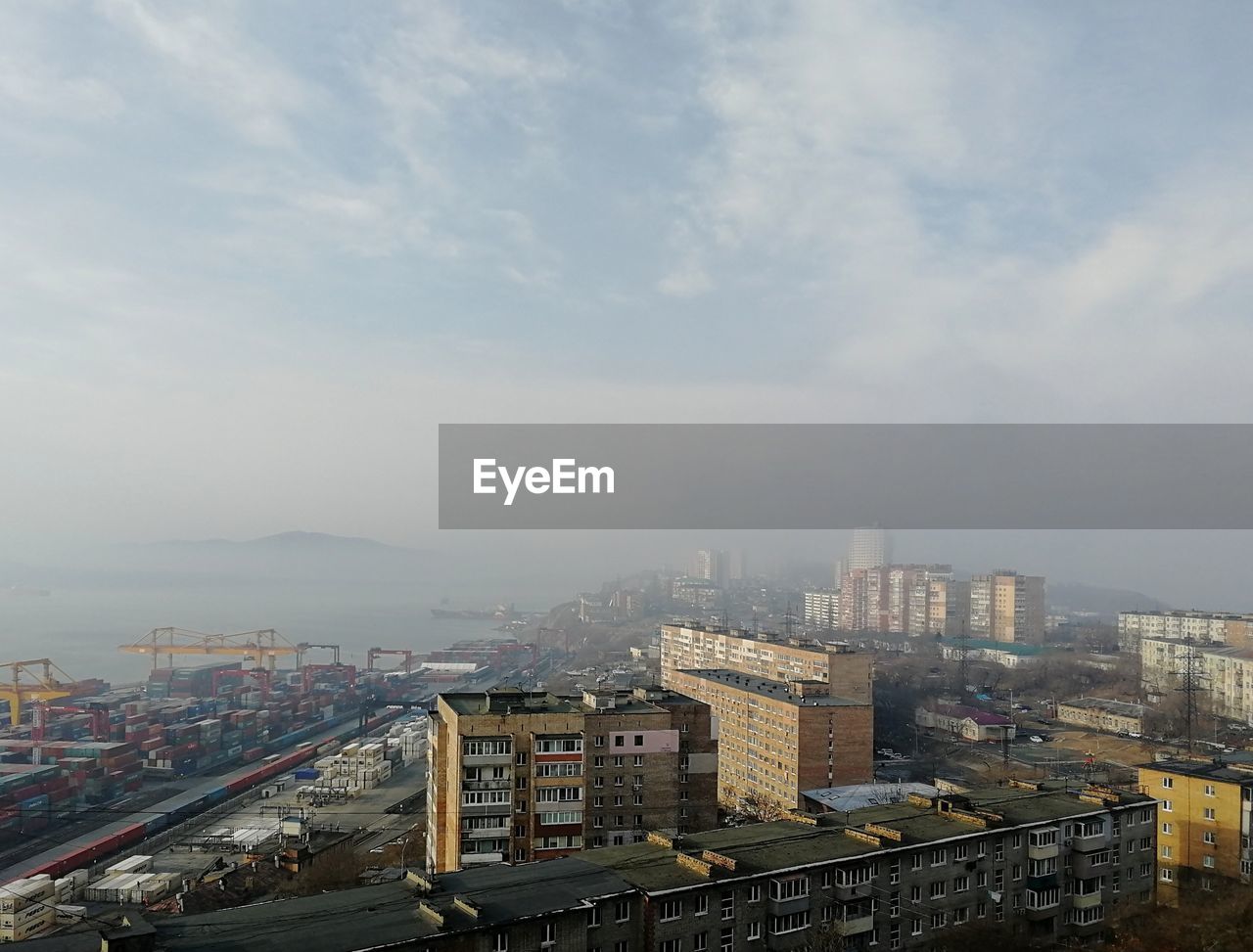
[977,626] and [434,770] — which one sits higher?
[434,770]

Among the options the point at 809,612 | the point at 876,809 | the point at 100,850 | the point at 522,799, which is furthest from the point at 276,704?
the point at 809,612

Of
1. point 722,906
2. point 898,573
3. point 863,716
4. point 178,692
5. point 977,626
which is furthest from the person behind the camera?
point 898,573

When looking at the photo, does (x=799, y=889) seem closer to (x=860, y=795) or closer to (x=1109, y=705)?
(x=860, y=795)

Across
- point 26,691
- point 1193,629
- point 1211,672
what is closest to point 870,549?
point 1193,629

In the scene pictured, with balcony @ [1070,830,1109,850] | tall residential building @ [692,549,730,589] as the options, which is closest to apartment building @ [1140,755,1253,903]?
balcony @ [1070,830,1109,850]

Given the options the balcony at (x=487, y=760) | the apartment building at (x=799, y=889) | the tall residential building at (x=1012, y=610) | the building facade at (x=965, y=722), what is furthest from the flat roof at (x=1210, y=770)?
the tall residential building at (x=1012, y=610)

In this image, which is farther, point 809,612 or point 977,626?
point 809,612

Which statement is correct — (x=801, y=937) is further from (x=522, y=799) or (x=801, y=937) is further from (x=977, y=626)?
(x=977, y=626)

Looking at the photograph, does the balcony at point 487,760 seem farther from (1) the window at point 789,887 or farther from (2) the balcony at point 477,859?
(1) the window at point 789,887
